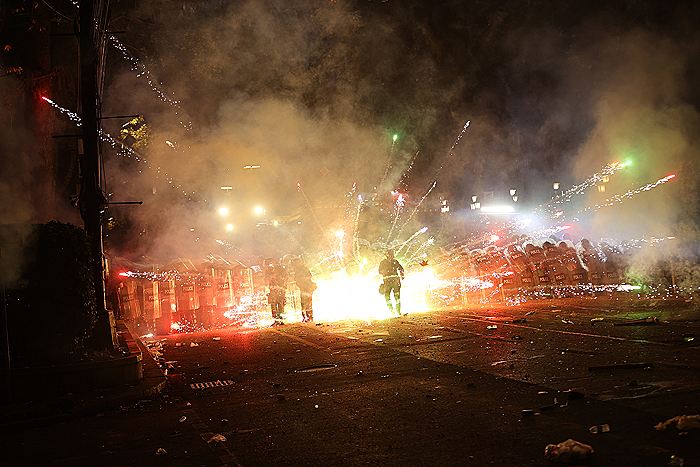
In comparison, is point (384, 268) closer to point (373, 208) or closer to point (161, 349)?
point (161, 349)

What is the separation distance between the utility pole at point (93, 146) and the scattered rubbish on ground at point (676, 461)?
21.5 ft

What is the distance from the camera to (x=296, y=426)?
4.40m

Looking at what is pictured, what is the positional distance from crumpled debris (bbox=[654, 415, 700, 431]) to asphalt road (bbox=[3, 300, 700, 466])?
5 cm

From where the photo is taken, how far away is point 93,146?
7746 millimetres

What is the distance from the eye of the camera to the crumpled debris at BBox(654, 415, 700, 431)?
11.1 ft

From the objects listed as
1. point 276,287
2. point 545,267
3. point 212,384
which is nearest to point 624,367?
point 212,384

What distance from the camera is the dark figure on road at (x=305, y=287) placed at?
49.6ft

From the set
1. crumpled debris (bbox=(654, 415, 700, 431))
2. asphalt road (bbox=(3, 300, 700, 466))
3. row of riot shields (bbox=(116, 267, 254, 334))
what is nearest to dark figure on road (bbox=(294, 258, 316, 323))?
row of riot shields (bbox=(116, 267, 254, 334))

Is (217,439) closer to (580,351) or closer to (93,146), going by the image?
(580,351)

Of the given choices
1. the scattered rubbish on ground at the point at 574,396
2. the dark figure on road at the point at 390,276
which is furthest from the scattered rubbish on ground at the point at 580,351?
the dark figure on road at the point at 390,276

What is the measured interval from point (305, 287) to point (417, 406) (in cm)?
1063

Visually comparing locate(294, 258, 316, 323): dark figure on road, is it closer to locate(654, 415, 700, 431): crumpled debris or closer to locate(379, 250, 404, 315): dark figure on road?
locate(379, 250, 404, 315): dark figure on road

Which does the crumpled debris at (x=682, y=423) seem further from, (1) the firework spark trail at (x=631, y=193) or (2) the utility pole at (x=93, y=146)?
(1) the firework spark trail at (x=631, y=193)

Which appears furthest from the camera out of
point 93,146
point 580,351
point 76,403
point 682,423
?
point 93,146
